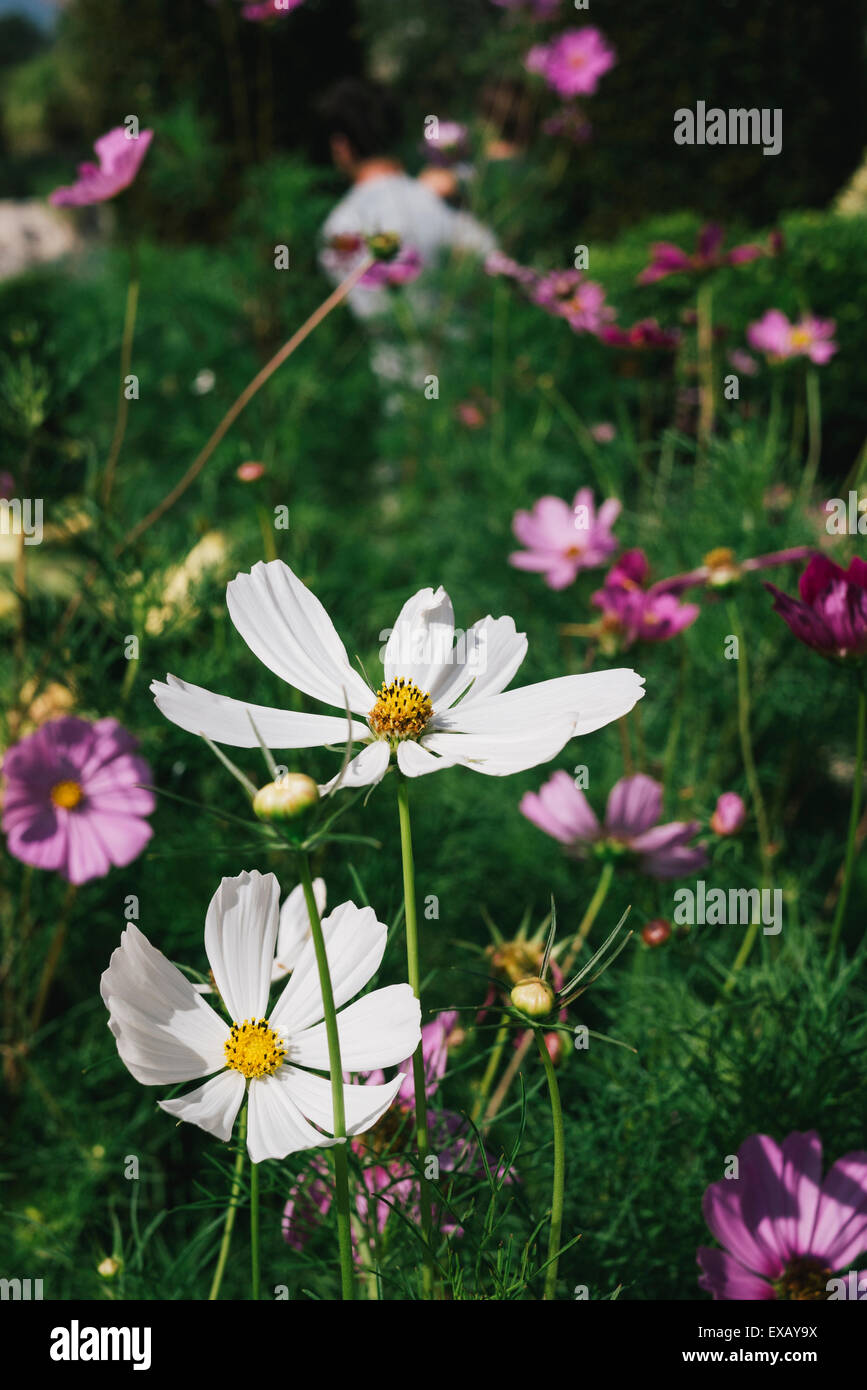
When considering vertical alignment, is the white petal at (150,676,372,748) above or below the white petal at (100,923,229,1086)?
above

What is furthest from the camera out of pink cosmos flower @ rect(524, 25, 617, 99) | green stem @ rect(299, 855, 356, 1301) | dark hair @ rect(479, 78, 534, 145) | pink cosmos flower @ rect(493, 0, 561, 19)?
dark hair @ rect(479, 78, 534, 145)

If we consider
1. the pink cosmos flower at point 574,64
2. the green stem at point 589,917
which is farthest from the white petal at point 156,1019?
the pink cosmos flower at point 574,64

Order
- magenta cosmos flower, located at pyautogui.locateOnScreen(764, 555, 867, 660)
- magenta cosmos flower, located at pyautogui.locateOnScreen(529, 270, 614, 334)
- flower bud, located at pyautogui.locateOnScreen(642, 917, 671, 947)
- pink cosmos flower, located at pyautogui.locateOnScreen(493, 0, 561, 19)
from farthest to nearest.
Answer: pink cosmos flower, located at pyautogui.locateOnScreen(493, 0, 561, 19), magenta cosmos flower, located at pyautogui.locateOnScreen(529, 270, 614, 334), flower bud, located at pyautogui.locateOnScreen(642, 917, 671, 947), magenta cosmos flower, located at pyautogui.locateOnScreen(764, 555, 867, 660)

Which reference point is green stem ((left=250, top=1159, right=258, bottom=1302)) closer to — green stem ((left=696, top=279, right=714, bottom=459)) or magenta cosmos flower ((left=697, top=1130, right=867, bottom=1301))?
magenta cosmos flower ((left=697, top=1130, right=867, bottom=1301))

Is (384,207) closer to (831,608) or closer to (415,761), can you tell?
(831,608)

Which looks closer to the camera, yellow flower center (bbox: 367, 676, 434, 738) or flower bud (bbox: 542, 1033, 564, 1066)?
yellow flower center (bbox: 367, 676, 434, 738)

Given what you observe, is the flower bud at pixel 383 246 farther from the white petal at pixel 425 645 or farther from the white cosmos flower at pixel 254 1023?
the white cosmos flower at pixel 254 1023

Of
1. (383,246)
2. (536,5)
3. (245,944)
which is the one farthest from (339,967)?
(536,5)

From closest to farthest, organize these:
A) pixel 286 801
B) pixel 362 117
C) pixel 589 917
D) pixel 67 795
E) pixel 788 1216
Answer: pixel 286 801
pixel 788 1216
pixel 589 917
pixel 67 795
pixel 362 117

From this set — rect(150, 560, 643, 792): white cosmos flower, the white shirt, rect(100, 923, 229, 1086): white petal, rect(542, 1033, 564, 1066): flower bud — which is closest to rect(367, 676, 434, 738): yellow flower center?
rect(150, 560, 643, 792): white cosmos flower
